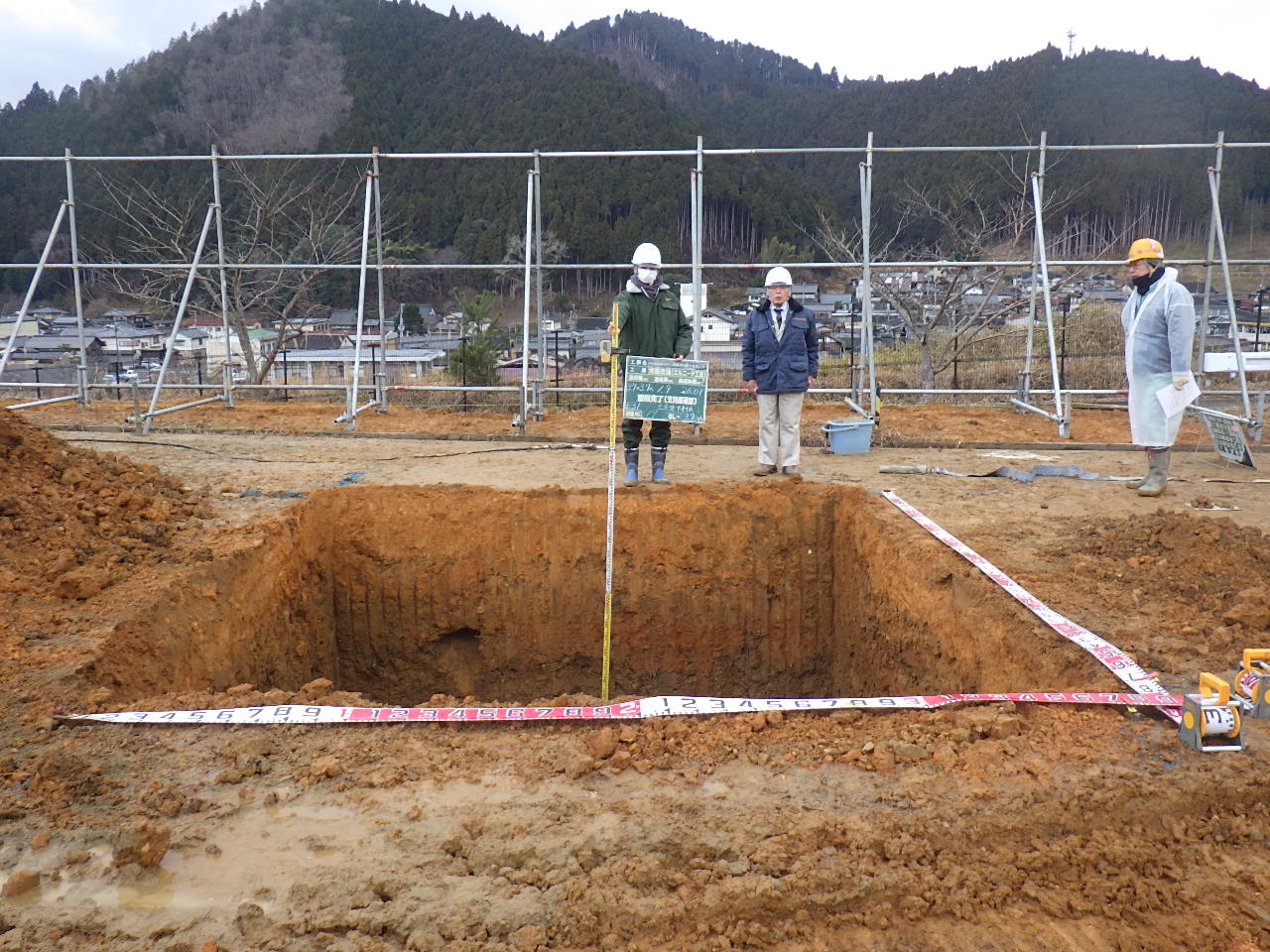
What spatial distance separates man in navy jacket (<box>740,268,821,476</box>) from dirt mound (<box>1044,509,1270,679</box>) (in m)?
2.65

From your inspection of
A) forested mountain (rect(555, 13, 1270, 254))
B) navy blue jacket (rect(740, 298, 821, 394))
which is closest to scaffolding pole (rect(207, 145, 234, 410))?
navy blue jacket (rect(740, 298, 821, 394))

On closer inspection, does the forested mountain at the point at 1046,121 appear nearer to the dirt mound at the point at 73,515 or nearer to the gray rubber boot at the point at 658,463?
the gray rubber boot at the point at 658,463

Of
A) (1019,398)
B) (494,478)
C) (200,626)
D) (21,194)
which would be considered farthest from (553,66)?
(200,626)

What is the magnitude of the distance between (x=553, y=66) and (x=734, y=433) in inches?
1635

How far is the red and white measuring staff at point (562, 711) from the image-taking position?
4.21 metres

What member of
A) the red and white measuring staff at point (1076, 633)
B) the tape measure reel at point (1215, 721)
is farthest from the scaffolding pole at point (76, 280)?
the tape measure reel at point (1215, 721)

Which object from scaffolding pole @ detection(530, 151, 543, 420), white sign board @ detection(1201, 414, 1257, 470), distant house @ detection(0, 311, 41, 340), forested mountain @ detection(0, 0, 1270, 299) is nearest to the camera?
white sign board @ detection(1201, 414, 1257, 470)

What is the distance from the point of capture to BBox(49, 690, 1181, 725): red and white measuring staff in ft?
13.8

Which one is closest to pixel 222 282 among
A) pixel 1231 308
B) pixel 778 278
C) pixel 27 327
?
pixel 778 278

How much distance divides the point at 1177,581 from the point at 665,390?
157 inches

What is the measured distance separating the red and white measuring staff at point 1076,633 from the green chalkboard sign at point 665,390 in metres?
2.20

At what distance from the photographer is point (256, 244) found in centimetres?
1867

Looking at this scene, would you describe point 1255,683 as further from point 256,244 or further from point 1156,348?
point 256,244

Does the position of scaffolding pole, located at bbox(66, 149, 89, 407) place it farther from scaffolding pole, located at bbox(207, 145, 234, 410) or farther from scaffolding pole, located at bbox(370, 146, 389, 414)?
scaffolding pole, located at bbox(370, 146, 389, 414)
